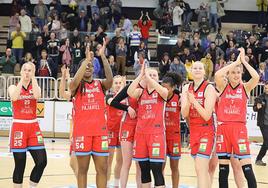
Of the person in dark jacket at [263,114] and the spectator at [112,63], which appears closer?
the person in dark jacket at [263,114]

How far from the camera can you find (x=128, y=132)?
9.90 metres

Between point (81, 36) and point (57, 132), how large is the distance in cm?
563

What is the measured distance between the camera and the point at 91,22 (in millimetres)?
25688

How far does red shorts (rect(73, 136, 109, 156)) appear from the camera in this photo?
8.91m

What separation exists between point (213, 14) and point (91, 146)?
19.5 m

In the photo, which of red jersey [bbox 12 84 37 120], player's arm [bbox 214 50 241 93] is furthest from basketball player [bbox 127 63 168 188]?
red jersey [bbox 12 84 37 120]

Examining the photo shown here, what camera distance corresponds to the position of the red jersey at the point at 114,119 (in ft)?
34.8

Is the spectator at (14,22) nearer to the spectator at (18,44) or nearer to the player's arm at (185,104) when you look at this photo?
the spectator at (18,44)

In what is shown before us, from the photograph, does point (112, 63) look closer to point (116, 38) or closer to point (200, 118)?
point (116, 38)

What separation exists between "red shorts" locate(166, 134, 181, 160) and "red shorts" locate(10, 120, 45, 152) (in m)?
2.08

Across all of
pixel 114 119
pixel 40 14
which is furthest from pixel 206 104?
pixel 40 14

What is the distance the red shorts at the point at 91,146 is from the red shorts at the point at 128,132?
0.97 metres

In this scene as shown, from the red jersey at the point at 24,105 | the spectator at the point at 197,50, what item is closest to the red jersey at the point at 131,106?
the red jersey at the point at 24,105

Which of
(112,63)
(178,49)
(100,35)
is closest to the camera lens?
(112,63)
